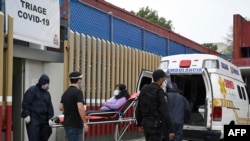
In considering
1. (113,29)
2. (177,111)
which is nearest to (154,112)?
(177,111)

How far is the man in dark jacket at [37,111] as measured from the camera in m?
7.76

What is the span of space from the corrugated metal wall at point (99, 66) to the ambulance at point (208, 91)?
4.42 ft

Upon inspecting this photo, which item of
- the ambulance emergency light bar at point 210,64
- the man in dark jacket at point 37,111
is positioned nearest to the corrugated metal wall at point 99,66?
the man in dark jacket at point 37,111

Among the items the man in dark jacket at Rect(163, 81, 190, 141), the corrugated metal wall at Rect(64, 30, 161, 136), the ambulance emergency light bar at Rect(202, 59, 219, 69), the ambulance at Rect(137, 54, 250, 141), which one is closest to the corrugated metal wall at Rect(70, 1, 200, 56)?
the corrugated metal wall at Rect(64, 30, 161, 136)

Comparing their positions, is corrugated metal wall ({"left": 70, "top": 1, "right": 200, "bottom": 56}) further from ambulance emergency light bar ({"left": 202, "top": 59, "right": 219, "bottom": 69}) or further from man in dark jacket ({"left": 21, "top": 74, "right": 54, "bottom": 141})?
man in dark jacket ({"left": 21, "top": 74, "right": 54, "bottom": 141})

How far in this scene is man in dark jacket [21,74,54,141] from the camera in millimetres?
7758

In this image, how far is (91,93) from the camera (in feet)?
38.9

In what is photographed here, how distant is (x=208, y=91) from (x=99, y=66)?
340cm

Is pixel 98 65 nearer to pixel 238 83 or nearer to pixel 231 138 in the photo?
pixel 238 83

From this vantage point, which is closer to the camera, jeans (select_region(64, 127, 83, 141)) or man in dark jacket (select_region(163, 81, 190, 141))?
jeans (select_region(64, 127, 83, 141))

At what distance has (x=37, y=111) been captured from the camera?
308 inches

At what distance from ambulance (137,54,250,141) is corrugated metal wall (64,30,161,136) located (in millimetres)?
1349

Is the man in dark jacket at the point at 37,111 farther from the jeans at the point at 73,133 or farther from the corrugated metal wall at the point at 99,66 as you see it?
the corrugated metal wall at the point at 99,66

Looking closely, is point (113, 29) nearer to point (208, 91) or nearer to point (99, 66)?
point (99, 66)
